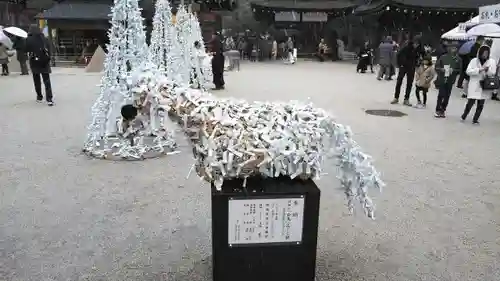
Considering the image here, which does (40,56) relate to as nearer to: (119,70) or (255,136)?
(119,70)

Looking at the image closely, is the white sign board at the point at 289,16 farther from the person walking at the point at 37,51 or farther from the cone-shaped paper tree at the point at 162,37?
the person walking at the point at 37,51

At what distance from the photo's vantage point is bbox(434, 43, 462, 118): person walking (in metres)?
9.32

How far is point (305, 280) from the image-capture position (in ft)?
9.66

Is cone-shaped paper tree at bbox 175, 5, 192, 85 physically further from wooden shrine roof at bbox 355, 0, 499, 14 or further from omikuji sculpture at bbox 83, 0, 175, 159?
wooden shrine roof at bbox 355, 0, 499, 14

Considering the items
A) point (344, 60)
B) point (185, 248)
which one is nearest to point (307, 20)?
point (344, 60)

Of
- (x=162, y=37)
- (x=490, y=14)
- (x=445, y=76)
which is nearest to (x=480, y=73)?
(x=445, y=76)

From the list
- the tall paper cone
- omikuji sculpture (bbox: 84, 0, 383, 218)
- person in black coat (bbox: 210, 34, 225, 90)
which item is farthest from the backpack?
the tall paper cone

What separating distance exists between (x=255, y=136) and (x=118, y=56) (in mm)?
4209

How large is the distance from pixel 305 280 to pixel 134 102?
5.27ft

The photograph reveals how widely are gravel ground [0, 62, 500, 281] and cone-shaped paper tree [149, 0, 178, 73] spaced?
338 centimetres

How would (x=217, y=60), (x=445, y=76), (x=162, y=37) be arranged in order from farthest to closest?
(x=217, y=60), (x=162, y=37), (x=445, y=76)

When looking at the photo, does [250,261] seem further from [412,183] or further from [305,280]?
[412,183]

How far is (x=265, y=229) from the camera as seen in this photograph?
2.78 m

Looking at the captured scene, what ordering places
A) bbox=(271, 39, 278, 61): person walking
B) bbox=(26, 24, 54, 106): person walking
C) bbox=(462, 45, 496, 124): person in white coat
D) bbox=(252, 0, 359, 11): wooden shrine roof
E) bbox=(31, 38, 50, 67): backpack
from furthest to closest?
bbox=(252, 0, 359, 11): wooden shrine roof < bbox=(271, 39, 278, 61): person walking < bbox=(31, 38, 50, 67): backpack < bbox=(26, 24, 54, 106): person walking < bbox=(462, 45, 496, 124): person in white coat
